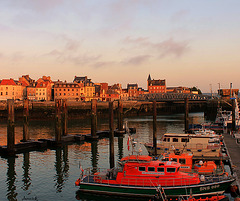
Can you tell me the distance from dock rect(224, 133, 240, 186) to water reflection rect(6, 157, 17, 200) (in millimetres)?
17450

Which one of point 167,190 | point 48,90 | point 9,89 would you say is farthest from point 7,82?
point 167,190

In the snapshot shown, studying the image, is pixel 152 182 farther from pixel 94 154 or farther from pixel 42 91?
pixel 42 91

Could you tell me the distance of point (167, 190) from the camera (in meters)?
21.2

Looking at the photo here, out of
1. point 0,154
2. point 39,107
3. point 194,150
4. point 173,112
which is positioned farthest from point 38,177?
point 173,112

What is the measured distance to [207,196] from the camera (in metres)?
21.6

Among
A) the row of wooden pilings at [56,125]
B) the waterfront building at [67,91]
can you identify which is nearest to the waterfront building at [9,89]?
→ the waterfront building at [67,91]

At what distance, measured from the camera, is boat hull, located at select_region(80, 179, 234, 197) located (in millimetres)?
21219

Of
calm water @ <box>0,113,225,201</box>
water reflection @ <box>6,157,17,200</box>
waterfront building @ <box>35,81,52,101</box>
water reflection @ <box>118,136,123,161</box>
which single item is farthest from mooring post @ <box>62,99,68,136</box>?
waterfront building @ <box>35,81,52,101</box>

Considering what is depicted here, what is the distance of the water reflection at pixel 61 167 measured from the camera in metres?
26.2

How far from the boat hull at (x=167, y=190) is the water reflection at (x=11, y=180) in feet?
21.0

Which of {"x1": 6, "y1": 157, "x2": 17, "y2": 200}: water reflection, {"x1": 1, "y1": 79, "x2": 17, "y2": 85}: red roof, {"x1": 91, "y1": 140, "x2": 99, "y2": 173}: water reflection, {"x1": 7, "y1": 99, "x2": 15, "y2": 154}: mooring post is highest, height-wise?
{"x1": 1, "y1": 79, "x2": 17, "y2": 85}: red roof

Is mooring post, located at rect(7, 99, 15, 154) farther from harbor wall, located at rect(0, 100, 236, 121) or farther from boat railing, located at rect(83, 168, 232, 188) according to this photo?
harbor wall, located at rect(0, 100, 236, 121)

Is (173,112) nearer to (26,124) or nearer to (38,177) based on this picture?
(26,124)

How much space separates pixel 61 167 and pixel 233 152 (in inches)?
752
